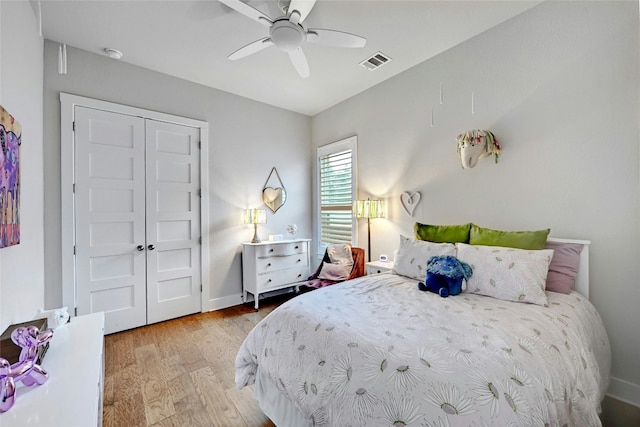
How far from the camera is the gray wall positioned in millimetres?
2490

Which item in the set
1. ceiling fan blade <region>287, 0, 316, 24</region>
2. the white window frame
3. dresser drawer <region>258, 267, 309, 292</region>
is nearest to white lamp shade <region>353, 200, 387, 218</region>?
the white window frame

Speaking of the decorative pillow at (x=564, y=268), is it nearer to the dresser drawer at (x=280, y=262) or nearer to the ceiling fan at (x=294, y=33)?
the ceiling fan at (x=294, y=33)

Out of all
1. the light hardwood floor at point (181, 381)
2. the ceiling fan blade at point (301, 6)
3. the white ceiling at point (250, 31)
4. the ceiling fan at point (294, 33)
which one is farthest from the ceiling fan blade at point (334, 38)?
the light hardwood floor at point (181, 381)

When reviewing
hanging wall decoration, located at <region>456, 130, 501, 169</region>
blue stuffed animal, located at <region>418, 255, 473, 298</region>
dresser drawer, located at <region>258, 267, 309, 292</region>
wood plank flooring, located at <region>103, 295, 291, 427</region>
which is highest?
hanging wall decoration, located at <region>456, 130, 501, 169</region>

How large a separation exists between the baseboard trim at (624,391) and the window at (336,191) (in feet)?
8.38

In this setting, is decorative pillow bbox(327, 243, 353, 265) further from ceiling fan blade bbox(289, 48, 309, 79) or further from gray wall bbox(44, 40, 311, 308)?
ceiling fan blade bbox(289, 48, 309, 79)

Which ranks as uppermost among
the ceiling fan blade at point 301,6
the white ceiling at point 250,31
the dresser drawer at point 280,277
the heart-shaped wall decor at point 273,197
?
the white ceiling at point 250,31

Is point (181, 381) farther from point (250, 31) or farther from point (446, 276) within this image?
point (250, 31)

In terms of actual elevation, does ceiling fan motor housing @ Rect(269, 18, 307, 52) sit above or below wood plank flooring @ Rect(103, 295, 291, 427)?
above

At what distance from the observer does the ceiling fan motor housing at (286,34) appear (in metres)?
1.82

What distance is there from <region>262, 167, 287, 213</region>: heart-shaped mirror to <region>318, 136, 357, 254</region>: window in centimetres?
62

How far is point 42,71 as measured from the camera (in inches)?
94.0

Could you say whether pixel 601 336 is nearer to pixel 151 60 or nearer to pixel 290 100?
pixel 290 100

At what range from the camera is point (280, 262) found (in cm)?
362
